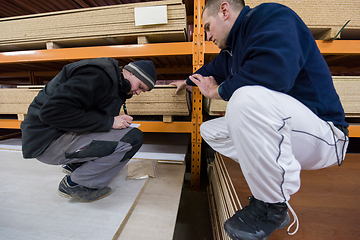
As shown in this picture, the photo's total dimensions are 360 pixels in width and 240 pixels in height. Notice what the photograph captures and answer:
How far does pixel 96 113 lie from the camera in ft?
3.43

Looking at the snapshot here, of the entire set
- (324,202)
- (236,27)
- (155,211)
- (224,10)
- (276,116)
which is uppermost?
(224,10)

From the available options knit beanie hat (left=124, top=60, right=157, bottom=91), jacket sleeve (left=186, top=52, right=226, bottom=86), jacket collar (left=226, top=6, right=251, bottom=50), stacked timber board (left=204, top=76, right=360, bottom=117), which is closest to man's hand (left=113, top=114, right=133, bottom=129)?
knit beanie hat (left=124, top=60, right=157, bottom=91)

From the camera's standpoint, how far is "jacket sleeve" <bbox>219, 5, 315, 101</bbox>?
606 millimetres

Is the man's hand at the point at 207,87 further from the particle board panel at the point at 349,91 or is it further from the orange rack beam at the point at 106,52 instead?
the particle board panel at the point at 349,91

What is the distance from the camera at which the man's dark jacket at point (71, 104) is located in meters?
0.87

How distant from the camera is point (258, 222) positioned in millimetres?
649

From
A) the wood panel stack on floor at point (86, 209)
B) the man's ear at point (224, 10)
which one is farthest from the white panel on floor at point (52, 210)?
the man's ear at point (224, 10)

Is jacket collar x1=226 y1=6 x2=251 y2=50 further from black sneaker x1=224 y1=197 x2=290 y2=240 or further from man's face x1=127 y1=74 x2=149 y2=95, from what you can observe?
black sneaker x1=224 y1=197 x2=290 y2=240

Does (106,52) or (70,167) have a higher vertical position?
(106,52)

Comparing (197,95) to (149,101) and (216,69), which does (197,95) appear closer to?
(216,69)

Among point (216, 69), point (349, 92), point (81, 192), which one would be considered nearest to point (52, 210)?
point (81, 192)

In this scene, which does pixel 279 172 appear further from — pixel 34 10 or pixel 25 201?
pixel 34 10

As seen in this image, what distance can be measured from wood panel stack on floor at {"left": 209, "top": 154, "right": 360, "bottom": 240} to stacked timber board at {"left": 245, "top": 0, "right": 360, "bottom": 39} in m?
1.12

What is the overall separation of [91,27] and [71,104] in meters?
0.94
